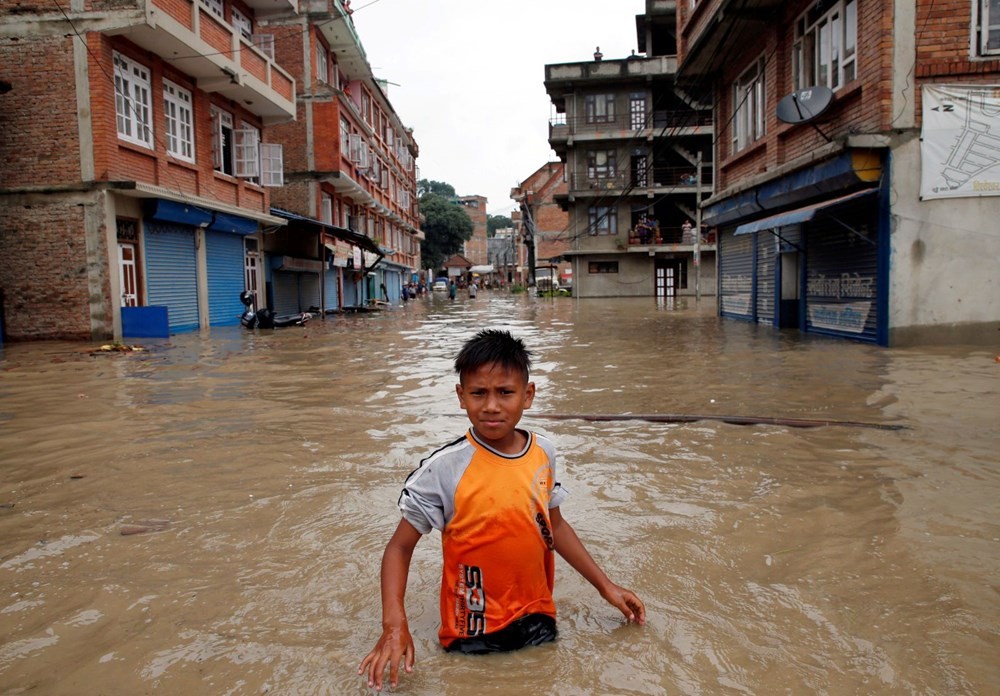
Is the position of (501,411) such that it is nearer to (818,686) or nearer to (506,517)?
(506,517)

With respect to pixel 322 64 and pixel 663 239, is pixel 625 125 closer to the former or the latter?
pixel 663 239

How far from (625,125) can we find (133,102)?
104 feet

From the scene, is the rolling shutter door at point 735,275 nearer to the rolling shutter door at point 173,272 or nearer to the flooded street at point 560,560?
the flooded street at point 560,560

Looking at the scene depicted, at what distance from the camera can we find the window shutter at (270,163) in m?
23.1

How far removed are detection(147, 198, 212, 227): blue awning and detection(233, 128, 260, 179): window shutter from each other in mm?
3169

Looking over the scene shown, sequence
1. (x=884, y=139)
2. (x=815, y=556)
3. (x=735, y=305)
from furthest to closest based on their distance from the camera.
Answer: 1. (x=735, y=305)
2. (x=884, y=139)
3. (x=815, y=556)

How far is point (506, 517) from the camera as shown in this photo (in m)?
2.49

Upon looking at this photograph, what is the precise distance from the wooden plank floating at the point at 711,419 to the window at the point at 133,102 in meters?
13.6

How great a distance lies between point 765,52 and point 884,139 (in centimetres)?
607

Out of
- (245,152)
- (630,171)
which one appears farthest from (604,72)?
A: (245,152)

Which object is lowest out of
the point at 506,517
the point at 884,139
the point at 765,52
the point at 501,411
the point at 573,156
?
the point at 506,517

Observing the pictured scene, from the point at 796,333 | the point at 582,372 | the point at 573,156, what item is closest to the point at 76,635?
the point at 582,372

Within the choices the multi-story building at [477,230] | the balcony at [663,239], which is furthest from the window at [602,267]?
the multi-story building at [477,230]

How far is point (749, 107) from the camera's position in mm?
17500
